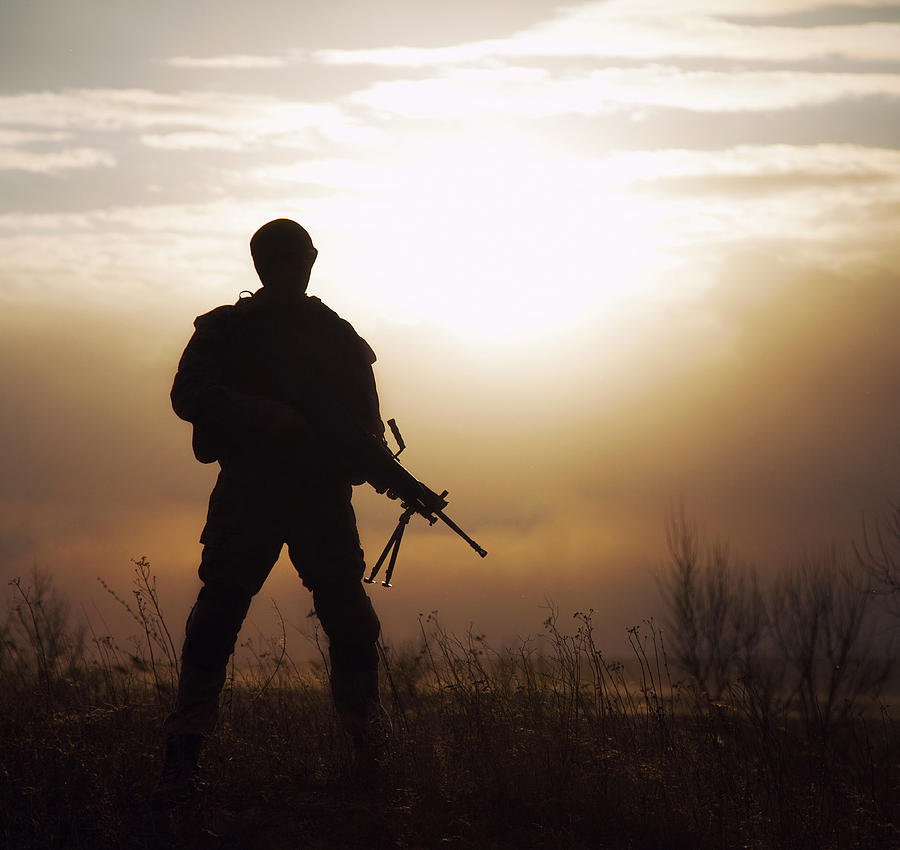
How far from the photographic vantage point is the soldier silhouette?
4246 millimetres

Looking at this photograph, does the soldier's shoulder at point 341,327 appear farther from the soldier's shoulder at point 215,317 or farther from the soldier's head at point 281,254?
the soldier's shoulder at point 215,317

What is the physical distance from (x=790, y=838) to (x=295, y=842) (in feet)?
6.80

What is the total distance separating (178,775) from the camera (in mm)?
4039

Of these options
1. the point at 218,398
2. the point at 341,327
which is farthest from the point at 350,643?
the point at 341,327

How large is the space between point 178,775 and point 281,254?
2.45 metres

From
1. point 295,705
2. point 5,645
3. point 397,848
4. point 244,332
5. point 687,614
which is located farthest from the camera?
point 687,614

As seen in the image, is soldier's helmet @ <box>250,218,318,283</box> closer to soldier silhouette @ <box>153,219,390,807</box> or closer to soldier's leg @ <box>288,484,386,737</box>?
soldier silhouette @ <box>153,219,390,807</box>

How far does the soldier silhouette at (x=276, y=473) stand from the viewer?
4.25m

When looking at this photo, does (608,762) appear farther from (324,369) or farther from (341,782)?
(324,369)

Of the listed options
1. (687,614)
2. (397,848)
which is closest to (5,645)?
(397,848)

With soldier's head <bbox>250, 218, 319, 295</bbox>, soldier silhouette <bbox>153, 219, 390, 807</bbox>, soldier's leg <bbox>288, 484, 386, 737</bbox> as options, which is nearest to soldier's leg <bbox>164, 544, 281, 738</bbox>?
soldier silhouette <bbox>153, 219, 390, 807</bbox>

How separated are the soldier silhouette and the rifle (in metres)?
0.11

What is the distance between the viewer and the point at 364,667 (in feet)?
15.0

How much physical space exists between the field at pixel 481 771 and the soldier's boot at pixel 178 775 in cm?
8
